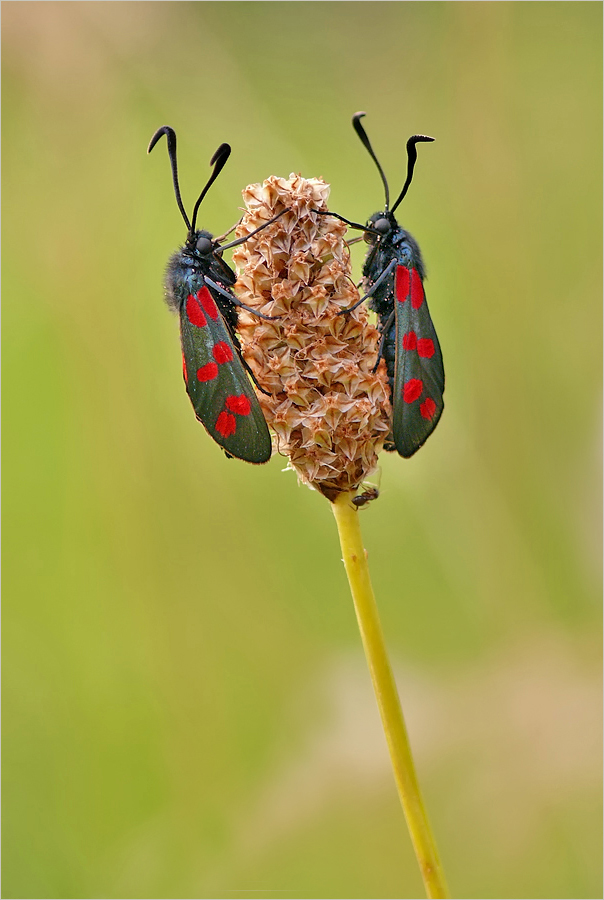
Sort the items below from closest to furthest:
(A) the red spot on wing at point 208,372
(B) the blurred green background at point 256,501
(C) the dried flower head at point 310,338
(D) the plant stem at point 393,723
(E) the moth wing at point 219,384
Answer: (D) the plant stem at point 393,723, (C) the dried flower head at point 310,338, (E) the moth wing at point 219,384, (A) the red spot on wing at point 208,372, (B) the blurred green background at point 256,501

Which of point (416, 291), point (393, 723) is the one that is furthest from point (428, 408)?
point (393, 723)

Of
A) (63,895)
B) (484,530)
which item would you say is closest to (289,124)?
(484,530)

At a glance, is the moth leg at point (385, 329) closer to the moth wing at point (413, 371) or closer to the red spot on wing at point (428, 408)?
the moth wing at point (413, 371)

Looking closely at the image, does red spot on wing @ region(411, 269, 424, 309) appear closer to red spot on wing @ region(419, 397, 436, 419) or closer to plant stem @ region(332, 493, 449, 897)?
red spot on wing @ region(419, 397, 436, 419)

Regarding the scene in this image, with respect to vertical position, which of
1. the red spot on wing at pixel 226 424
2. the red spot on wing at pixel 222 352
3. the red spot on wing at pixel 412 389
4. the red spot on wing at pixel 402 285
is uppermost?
the red spot on wing at pixel 402 285

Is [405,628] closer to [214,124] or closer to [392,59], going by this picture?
[214,124]

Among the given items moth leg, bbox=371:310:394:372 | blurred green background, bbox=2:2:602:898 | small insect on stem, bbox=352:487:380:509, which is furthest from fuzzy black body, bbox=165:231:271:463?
blurred green background, bbox=2:2:602:898

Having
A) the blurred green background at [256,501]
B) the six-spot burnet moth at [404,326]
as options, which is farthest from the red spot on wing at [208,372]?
the blurred green background at [256,501]
